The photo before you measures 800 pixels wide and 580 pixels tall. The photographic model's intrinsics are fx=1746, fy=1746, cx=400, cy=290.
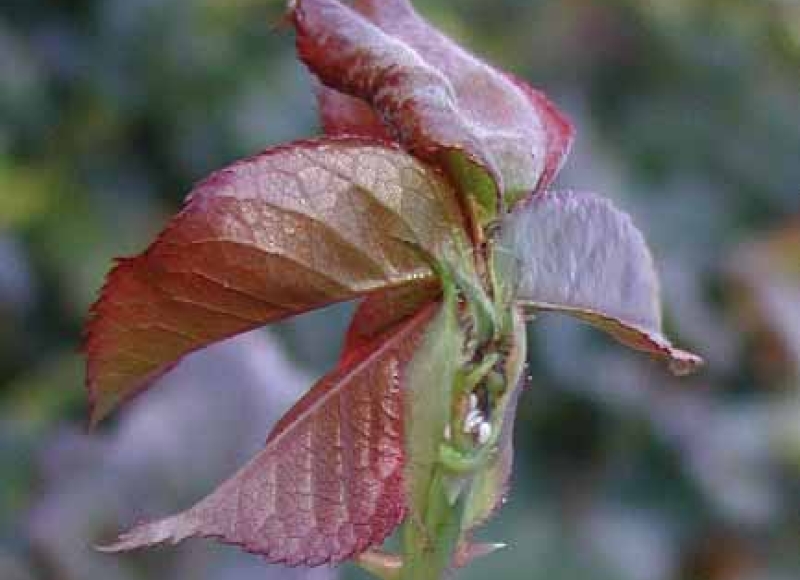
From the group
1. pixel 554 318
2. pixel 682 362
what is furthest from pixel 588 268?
pixel 554 318

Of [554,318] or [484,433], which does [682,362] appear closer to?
[484,433]

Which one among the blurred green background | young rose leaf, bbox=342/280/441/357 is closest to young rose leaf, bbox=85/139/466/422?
young rose leaf, bbox=342/280/441/357

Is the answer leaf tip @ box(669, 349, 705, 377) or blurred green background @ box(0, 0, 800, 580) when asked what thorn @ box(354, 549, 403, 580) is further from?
blurred green background @ box(0, 0, 800, 580)

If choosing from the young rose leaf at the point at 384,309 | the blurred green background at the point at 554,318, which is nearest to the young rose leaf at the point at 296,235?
the young rose leaf at the point at 384,309

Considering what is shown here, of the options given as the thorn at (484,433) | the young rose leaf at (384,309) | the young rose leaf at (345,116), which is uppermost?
the young rose leaf at (345,116)

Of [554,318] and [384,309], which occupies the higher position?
[384,309]

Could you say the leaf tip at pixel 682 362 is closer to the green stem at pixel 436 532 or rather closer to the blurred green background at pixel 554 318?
the green stem at pixel 436 532
